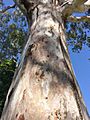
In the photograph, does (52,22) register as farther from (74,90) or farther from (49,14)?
(74,90)

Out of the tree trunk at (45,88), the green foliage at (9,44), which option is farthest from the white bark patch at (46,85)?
the green foliage at (9,44)

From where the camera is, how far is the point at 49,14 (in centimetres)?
305

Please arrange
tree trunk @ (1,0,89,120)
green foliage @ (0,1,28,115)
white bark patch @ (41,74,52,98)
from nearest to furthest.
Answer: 1. tree trunk @ (1,0,89,120)
2. white bark patch @ (41,74,52,98)
3. green foliage @ (0,1,28,115)

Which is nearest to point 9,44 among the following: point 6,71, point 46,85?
point 6,71

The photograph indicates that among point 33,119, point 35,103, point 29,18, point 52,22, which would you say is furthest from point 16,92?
point 29,18

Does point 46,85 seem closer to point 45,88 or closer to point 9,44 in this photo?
point 45,88

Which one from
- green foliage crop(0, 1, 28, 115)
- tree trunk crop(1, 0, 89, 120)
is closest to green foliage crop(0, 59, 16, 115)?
green foliage crop(0, 1, 28, 115)

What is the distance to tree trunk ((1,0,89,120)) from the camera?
65.0 inches

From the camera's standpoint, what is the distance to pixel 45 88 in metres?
1.85

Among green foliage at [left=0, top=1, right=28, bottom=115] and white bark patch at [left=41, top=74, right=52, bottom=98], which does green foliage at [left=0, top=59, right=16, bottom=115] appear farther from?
white bark patch at [left=41, top=74, right=52, bottom=98]

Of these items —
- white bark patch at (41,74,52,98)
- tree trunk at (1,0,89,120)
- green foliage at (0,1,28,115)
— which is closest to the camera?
tree trunk at (1,0,89,120)

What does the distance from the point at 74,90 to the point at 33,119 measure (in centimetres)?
50

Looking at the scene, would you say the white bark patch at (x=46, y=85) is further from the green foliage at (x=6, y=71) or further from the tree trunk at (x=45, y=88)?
the green foliage at (x=6, y=71)

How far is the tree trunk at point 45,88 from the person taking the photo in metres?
1.65
